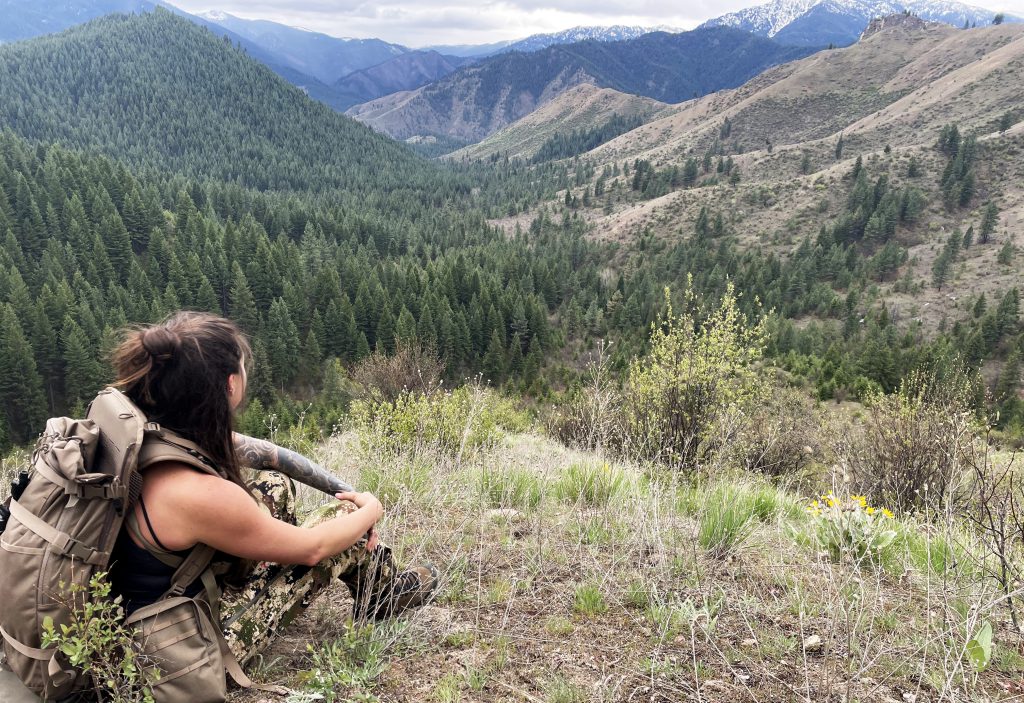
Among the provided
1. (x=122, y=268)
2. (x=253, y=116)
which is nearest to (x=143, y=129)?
(x=253, y=116)

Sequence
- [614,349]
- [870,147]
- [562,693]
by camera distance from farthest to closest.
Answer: [870,147]
[614,349]
[562,693]

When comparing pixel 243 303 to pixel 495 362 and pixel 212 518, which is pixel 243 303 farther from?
pixel 212 518

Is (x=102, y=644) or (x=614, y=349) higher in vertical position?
(x=102, y=644)

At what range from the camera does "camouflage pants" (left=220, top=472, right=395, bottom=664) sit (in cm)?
255

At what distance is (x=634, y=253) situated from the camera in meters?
97.4

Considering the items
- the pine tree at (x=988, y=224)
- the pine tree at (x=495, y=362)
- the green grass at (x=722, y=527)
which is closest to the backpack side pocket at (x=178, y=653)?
the green grass at (x=722, y=527)

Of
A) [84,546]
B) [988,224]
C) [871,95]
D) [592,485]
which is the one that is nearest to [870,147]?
[988,224]

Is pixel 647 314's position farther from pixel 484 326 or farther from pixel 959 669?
pixel 959 669

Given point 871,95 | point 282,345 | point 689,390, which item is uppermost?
point 871,95

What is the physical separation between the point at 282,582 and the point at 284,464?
80 centimetres

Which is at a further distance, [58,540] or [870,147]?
[870,147]

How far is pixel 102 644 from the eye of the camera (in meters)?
2.06

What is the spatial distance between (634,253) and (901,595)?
322 ft

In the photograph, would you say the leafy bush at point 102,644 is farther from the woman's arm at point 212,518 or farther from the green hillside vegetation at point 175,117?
the green hillside vegetation at point 175,117
